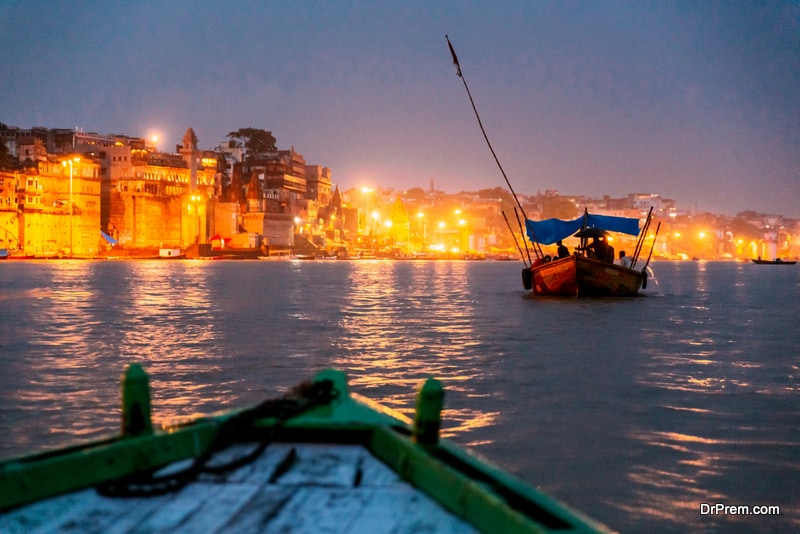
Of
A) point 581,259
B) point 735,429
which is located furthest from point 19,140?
point 735,429

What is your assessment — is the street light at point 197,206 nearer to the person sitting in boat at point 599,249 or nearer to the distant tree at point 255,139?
the distant tree at point 255,139

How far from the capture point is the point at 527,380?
11797mm

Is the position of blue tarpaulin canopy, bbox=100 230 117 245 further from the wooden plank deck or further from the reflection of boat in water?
the wooden plank deck

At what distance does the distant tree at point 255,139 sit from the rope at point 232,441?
131 metres

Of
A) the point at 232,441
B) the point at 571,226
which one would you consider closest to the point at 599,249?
the point at 571,226

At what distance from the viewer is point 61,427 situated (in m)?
8.07

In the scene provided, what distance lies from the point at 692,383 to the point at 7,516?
419 inches

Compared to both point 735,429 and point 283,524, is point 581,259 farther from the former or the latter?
point 283,524

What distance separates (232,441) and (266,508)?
782 millimetres

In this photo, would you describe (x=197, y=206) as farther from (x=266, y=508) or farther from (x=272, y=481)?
(x=266, y=508)

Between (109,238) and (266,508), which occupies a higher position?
(109,238)

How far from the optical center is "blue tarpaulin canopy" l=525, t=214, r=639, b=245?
31.2 m

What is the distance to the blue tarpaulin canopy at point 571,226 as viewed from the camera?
31.2 meters

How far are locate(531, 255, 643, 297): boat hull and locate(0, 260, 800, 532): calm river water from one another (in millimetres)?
3084
